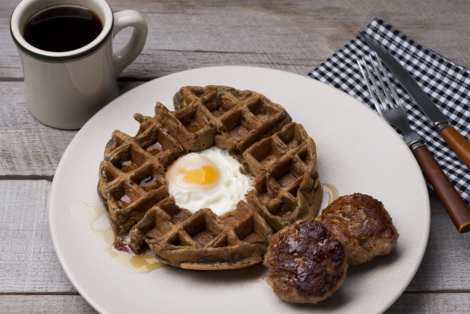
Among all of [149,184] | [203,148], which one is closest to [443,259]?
[203,148]

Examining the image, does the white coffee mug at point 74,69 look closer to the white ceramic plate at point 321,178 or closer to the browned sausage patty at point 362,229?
the white ceramic plate at point 321,178

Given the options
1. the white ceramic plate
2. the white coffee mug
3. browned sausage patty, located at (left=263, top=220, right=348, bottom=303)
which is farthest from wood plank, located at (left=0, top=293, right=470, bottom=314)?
the white coffee mug

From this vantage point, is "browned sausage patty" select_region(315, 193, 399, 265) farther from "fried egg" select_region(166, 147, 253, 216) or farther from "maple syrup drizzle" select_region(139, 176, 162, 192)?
"maple syrup drizzle" select_region(139, 176, 162, 192)

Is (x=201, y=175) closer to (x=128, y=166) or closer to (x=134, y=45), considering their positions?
(x=128, y=166)

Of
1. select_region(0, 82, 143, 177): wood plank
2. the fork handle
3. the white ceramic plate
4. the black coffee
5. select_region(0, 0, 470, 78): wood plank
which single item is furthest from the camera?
select_region(0, 0, 470, 78): wood plank


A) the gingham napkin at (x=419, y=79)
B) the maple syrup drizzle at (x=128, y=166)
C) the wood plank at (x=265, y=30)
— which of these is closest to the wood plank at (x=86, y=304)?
the maple syrup drizzle at (x=128, y=166)

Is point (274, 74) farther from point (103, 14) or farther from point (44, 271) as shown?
point (44, 271)

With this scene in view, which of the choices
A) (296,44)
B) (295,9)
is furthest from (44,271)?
(295,9)
